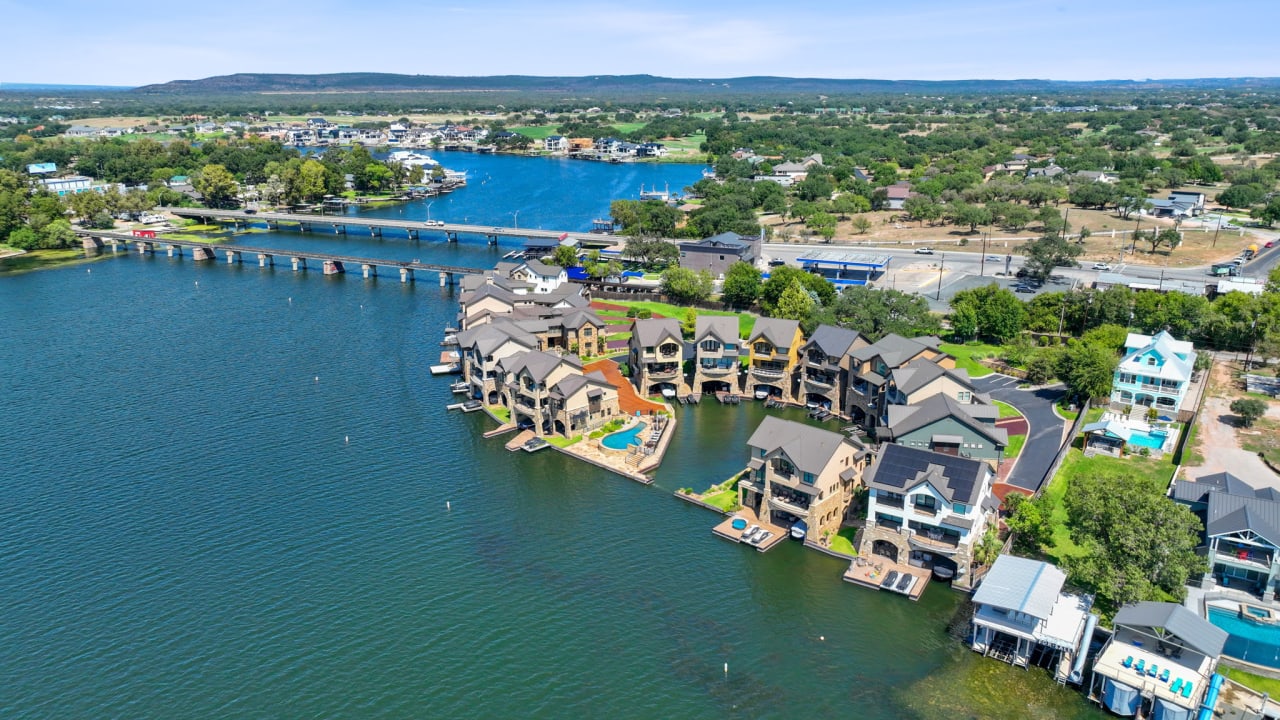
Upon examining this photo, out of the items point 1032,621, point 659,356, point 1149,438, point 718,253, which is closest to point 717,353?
point 659,356

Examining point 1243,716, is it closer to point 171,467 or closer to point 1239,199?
point 171,467

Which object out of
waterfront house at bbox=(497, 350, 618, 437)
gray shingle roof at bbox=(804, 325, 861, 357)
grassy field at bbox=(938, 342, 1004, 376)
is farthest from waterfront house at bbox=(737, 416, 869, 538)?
grassy field at bbox=(938, 342, 1004, 376)

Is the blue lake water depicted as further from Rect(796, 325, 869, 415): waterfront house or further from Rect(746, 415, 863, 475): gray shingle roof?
Rect(746, 415, 863, 475): gray shingle roof

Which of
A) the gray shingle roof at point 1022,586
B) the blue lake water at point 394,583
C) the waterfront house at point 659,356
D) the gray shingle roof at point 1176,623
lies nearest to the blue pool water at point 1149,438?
the gray shingle roof at point 1022,586

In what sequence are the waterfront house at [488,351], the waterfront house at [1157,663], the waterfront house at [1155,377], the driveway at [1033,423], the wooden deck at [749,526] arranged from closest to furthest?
1. the waterfront house at [1157,663]
2. the wooden deck at [749,526]
3. the driveway at [1033,423]
4. the waterfront house at [1155,377]
5. the waterfront house at [488,351]

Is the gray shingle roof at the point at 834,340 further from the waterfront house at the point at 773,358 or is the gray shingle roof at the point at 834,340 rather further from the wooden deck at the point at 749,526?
the wooden deck at the point at 749,526

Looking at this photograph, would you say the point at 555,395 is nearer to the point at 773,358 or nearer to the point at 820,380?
the point at 773,358

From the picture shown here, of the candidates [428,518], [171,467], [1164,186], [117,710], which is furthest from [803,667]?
[1164,186]
